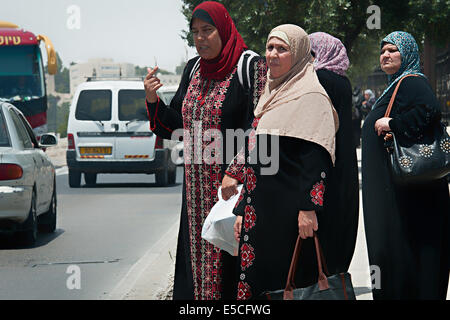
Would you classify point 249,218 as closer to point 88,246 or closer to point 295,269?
point 295,269

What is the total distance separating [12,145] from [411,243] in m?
5.51

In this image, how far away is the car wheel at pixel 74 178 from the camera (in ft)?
57.5

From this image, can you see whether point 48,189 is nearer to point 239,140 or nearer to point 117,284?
point 117,284

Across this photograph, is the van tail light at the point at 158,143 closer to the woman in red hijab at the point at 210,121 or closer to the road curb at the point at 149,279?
the road curb at the point at 149,279

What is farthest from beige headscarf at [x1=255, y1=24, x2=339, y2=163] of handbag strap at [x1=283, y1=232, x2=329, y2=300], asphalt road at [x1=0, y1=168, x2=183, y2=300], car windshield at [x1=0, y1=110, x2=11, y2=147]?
car windshield at [x1=0, y1=110, x2=11, y2=147]

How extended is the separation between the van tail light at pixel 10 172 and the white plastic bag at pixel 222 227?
517 centimetres

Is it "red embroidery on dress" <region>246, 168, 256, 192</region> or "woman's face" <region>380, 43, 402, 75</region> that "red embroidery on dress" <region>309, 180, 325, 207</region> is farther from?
"woman's face" <region>380, 43, 402, 75</region>

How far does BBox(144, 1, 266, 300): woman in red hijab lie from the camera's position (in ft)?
14.4

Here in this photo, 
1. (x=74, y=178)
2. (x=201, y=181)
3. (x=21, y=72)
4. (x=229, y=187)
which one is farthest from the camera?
(x=21, y=72)

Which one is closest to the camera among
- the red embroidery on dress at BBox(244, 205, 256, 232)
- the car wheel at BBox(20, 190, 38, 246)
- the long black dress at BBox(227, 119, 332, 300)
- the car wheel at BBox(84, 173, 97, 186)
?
the long black dress at BBox(227, 119, 332, 300)

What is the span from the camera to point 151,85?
4586mm

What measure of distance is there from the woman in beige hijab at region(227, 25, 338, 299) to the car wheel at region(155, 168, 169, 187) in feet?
44.3

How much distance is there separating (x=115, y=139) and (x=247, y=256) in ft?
43.5
